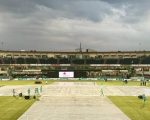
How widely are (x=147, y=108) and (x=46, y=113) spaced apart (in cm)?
1483

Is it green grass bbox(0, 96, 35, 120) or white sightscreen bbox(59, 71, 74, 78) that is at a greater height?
white sightscreen bbox(59, 71, 74, 78)

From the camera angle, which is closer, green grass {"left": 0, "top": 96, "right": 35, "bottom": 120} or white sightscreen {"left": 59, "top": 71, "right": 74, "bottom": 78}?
green grass {"left": 0, "top": 96, "right": 35, "bottom": 120}

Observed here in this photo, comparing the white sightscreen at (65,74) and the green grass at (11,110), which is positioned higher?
the white sightscreen at (65,74)

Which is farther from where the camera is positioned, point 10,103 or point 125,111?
point 10,103

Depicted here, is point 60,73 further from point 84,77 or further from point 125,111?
point 125,111

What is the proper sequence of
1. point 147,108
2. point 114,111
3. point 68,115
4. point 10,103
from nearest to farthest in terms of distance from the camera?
point 68,115 → point 114,111 → point 147,108 → point 10,103

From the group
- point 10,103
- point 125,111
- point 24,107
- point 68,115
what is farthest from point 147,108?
point 10,103

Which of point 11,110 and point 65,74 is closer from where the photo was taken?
point 11,110

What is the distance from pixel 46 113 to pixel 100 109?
8.12 meters

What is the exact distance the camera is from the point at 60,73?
19150 centimetres

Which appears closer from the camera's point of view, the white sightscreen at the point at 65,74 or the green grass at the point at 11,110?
the green grass at the point at 11,110

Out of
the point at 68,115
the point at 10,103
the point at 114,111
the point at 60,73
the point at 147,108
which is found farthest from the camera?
the point at 60,73

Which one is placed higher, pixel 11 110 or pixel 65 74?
pixel 65 74

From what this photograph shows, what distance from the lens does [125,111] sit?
52062mm
